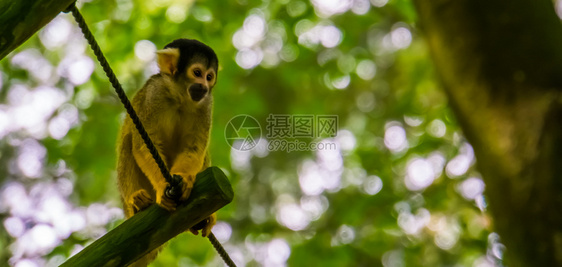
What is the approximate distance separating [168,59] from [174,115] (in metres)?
0.44

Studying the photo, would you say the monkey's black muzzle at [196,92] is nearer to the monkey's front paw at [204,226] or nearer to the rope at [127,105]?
the monkey's front paw at [204,226]

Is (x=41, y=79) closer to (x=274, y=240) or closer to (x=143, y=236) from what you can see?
(x=274, y=240)

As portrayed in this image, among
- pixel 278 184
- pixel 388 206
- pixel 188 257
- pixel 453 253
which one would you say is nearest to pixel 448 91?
pixel 388 206

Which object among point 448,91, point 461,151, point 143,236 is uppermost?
point 143,236

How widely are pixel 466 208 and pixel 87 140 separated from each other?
4.52 metres

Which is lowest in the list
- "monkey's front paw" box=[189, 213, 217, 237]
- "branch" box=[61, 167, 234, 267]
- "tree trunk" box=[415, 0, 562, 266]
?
"tree trunk" box=[415, 0, 562, 266]

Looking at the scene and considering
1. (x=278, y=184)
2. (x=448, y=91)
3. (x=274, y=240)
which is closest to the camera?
(x=448, y=91)

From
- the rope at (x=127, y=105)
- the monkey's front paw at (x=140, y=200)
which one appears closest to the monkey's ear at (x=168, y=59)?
the monkey's front paw at (x=140, y=200)

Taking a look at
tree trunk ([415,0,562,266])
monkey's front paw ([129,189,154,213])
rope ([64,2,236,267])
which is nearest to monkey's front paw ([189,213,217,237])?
monkey's front paw ([129,189,154,213])

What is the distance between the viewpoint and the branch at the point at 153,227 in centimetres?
246

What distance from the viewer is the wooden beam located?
1.96 metres

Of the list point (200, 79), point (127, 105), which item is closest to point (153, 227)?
point (127, 105)

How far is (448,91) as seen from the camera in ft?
10.5

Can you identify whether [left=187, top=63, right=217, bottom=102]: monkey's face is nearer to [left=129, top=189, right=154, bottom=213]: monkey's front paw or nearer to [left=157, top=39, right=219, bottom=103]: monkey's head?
[left=157, top=39, right=219, bottom=103]: monkey's head
